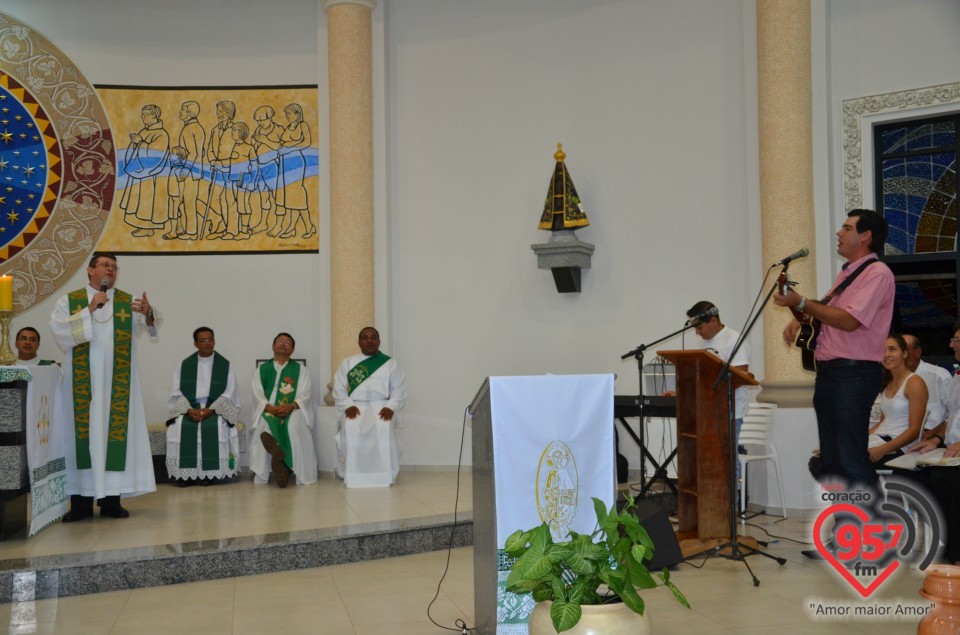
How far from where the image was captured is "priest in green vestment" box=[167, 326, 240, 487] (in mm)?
8469

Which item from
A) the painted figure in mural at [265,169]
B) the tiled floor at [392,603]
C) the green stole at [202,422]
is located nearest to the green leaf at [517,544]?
the tiled floor at [392,603]

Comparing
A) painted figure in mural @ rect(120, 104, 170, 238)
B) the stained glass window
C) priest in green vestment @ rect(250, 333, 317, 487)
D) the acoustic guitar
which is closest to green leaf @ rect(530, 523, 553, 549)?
the acoustic guitar

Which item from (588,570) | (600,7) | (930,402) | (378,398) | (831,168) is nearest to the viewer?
(588,570)

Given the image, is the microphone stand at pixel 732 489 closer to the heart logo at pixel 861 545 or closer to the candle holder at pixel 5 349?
the heart logo at pixel 861 545

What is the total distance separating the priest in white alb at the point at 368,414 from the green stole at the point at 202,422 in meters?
1.18

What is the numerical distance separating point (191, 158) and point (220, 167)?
31 cm

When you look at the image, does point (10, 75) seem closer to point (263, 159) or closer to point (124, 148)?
point (124, 148)

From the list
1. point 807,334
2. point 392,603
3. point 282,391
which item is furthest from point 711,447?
point 282,391

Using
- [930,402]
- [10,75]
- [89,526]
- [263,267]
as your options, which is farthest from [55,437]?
[930,402]

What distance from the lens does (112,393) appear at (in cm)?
651

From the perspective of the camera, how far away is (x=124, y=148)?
9.46 m

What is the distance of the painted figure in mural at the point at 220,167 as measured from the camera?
951 cm

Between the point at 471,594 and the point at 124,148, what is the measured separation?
Answer: 6728 millimetres

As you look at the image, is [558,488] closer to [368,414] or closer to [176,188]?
[368,414]
